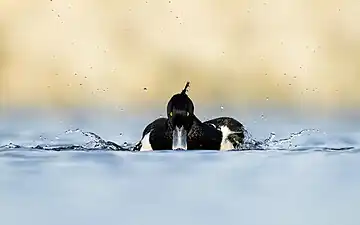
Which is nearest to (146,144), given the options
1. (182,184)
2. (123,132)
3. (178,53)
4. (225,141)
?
(225,141)

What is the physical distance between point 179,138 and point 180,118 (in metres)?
0.10

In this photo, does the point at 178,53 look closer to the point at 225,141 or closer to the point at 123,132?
the point at 123,132

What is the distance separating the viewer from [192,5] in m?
10.1

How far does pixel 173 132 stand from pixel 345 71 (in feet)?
14.0

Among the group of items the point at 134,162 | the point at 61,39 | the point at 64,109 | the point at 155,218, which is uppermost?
the point at 61,39

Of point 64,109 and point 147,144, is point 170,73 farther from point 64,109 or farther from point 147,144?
point 147,144

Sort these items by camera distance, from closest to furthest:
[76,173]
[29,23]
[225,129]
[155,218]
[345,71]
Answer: [155,218]
[76,173]
[225,129]
[345,71]
[29,23]

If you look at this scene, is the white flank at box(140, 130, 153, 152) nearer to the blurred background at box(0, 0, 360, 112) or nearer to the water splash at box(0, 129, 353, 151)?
the water splash at box(0, 129, 353, 151)

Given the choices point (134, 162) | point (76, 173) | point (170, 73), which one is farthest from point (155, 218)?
point (170, 73)

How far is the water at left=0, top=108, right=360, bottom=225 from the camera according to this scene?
3547 millimetres

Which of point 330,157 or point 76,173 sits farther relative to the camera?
point 330,157

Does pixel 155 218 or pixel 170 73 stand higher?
pixel 170 73

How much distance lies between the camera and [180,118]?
→ 5.22m

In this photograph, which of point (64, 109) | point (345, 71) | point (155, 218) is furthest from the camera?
point (345, 71)
